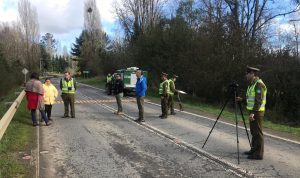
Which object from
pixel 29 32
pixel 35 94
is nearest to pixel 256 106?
pixel 35 94

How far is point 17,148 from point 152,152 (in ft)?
11.4

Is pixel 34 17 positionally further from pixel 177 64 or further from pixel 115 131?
pixel 115 131

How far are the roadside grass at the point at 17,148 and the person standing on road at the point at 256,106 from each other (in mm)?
4807

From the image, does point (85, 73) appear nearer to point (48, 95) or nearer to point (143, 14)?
point (143, 14)

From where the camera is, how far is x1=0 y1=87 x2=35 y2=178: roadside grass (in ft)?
27.0

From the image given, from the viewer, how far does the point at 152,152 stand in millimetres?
10125

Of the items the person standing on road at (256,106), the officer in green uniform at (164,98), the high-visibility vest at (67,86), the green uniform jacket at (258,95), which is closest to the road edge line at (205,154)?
the person standing on road at (256,106)

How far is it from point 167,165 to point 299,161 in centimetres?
294

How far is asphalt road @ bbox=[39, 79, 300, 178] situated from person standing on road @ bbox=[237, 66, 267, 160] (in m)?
0.30

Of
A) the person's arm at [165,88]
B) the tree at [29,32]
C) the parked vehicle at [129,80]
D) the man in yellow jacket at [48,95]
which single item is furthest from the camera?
the tree at [29,32]

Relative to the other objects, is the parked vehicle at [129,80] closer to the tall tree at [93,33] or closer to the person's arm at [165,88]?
the person's arm at [165,88]

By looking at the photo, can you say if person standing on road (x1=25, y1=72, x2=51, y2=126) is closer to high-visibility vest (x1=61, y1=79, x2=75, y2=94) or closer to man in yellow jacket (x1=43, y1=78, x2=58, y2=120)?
man in yellow jacket (x1=43, y1=78, x2=58, y2=120)

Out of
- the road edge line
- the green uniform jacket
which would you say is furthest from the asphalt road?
the green uniform jacket

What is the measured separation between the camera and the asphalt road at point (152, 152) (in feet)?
27.1
